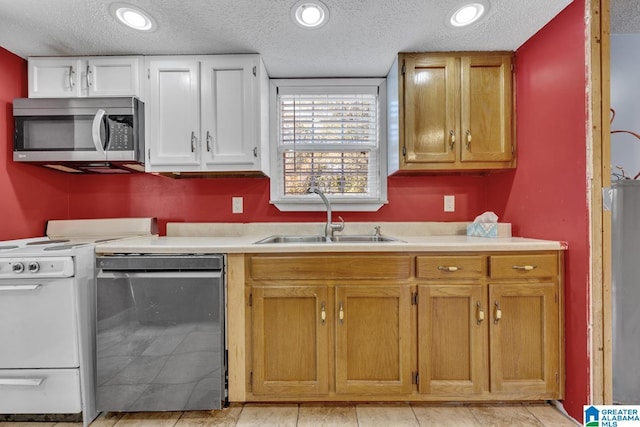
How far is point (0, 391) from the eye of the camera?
1.64m

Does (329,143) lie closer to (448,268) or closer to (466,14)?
(466,14)

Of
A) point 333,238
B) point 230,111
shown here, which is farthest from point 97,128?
point 333,238

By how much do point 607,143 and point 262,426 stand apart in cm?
214

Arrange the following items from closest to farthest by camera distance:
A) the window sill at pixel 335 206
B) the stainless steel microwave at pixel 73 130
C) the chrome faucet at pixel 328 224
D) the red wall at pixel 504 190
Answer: the red wall at pixel 504 190 < the stainless steel microwave at pixel 73 130 < the chrome faucet at pixel 328 224 < the window sill at pixel 335 206

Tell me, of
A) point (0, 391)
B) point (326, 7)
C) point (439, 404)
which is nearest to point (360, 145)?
point (326, 7)

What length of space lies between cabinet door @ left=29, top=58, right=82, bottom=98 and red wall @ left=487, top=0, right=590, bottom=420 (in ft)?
9.09

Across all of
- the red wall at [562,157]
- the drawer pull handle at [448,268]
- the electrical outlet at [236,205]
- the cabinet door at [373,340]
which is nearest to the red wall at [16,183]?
the electrical outlet at [236,205]

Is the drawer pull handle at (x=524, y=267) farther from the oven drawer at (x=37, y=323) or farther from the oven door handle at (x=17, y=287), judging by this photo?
the oven door handle at (x=17, y=287)

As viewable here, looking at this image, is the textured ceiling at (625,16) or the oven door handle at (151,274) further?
the textured ceiling at (625,16)

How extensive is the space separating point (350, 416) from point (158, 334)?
1068 millimetres

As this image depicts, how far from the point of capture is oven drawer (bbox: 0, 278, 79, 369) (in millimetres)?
1612

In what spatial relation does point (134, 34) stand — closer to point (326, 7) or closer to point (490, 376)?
point (326, 7)

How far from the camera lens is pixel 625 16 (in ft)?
6.55

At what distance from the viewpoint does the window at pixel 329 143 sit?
247 cm
